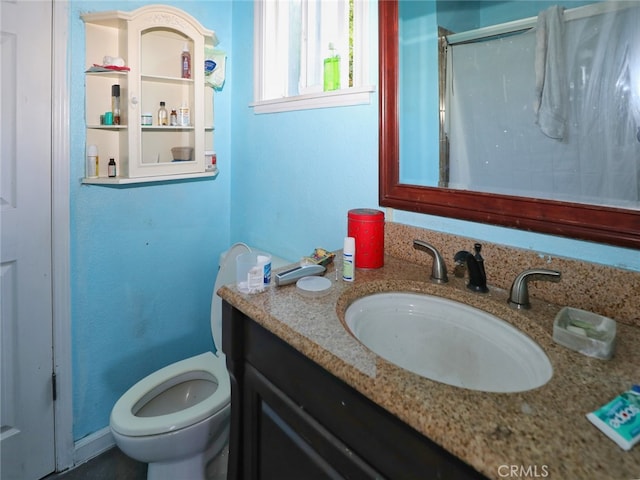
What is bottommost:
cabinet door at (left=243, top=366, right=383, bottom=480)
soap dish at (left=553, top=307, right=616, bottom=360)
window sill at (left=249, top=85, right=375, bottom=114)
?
cabinet door at (left=243, top=366, right=383, bottom=480)

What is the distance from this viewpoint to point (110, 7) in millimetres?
1427

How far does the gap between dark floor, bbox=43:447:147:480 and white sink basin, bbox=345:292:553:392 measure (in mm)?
1301

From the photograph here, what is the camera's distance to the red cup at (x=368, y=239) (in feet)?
3.31

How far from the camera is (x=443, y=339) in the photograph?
84 centimetres

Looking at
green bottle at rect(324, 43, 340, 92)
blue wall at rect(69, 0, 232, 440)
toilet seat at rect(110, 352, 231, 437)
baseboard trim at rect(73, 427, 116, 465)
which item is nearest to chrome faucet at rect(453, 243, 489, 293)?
green bottle at rect(324, 43, 340, 92)

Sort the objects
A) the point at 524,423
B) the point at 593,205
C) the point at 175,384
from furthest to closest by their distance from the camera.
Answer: the point at 175,384 → the point at 593,205 → the point at 524,423

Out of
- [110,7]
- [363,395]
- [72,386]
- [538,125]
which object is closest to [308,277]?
[363,395]

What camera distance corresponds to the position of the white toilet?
117 cm

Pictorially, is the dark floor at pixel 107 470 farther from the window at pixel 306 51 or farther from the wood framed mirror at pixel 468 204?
the window at pixel 306 51

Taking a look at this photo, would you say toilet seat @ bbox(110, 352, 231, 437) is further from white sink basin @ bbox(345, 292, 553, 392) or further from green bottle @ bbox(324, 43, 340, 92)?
green bottle @ bbox(324, 43, 340, 92)

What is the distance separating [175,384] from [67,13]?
Answer: 1.42m

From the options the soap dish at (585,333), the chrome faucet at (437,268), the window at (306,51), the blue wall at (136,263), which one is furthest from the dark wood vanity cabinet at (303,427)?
the blue wall at (136,263)

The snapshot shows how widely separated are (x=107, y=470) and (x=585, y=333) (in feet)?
5.90

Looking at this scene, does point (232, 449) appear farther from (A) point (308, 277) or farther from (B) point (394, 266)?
(B) point (394, 266)
